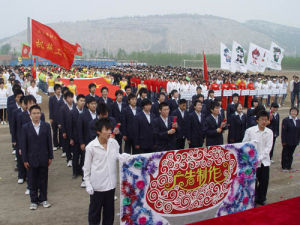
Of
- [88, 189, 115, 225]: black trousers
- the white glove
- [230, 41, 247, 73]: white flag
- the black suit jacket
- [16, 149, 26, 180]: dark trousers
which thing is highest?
[230, 41, 247, 73]: white flag

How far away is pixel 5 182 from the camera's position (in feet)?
20.0

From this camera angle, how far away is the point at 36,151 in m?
4.82

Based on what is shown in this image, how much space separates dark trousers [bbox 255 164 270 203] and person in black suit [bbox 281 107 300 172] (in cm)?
196

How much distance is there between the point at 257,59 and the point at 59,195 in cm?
1391

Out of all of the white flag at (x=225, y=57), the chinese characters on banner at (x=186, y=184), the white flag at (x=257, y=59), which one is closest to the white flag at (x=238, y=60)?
the white flag at (x=225, y=57)

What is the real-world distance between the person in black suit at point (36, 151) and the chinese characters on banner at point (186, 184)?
176cm

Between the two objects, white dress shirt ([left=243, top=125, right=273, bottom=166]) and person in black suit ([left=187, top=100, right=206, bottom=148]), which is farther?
person in black suit ([left=187, top=100, right=206, bottom=148])

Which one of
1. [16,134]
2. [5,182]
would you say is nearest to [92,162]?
[16,134]

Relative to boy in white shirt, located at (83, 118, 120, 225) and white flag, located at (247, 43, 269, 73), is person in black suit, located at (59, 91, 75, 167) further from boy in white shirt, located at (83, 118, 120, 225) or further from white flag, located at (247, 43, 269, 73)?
white flag, located at (247, 43, 269, 73)

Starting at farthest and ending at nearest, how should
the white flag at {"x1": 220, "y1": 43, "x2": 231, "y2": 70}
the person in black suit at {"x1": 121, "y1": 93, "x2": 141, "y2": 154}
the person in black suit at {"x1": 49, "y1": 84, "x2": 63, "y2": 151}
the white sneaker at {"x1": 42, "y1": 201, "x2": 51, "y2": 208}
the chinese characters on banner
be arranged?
the white flag at {"x1": 220, "y1": 43, "x2": 231, "y2": 70} < the person in black suit at {"x1": 49, "y1": 84, "x2": 63, "y2": 151} < the person in black suit at {"x1": 121, "y1": 93, "x2": 141, "y2": 154} < the white sneaker at {"x1": 42, "y1": 201, "x2": 51, "y2": 208} < the chinese characters on banner

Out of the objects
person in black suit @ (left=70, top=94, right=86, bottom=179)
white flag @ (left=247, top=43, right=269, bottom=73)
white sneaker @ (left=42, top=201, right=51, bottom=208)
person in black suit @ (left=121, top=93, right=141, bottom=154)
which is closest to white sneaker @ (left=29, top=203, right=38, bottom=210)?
white sneaker @ (left=42, top=201, right=51, bottom=208)

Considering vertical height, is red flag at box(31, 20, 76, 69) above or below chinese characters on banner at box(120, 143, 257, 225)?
above

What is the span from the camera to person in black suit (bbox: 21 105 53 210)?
4.82 meters

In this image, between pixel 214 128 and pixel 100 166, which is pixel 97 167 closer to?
pixel 100 166
